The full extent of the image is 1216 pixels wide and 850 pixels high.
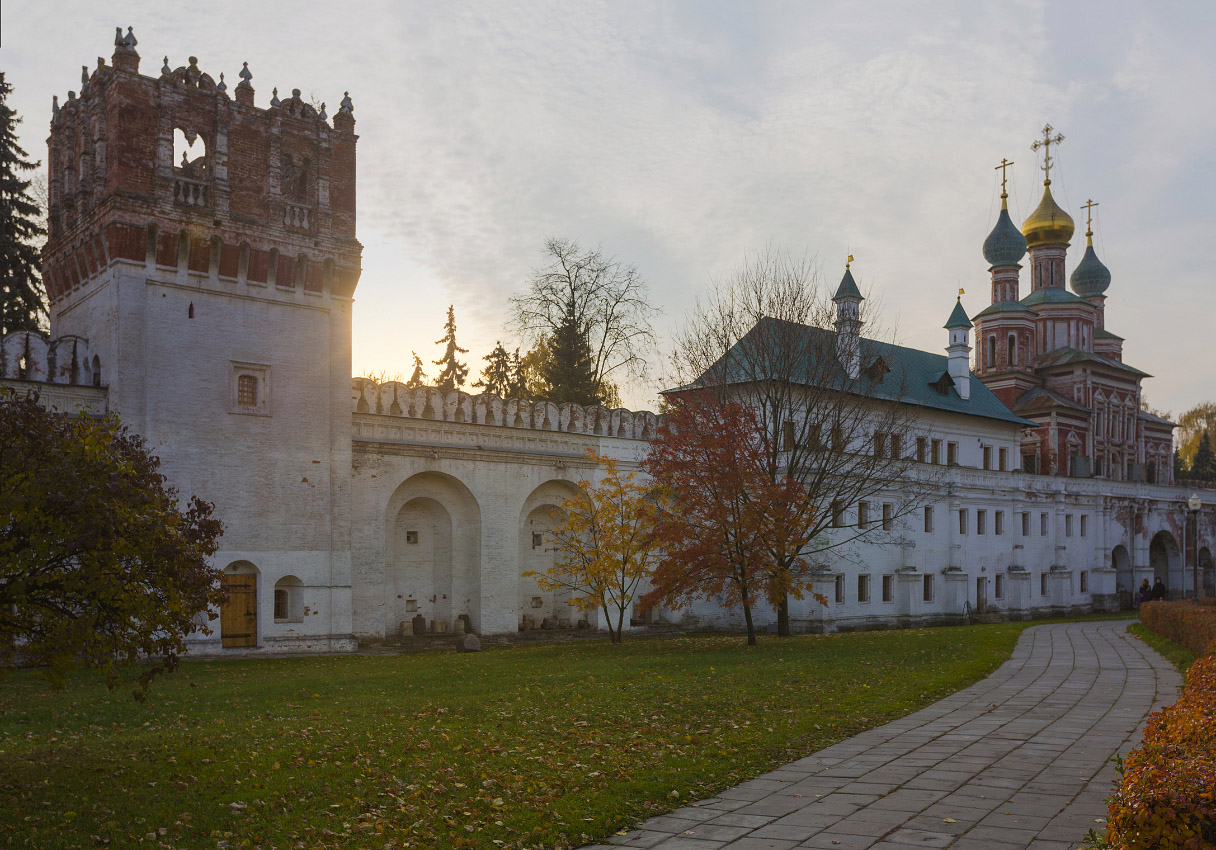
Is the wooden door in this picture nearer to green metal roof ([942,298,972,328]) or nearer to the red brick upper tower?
the red brick upper tower

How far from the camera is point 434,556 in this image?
2938 cm

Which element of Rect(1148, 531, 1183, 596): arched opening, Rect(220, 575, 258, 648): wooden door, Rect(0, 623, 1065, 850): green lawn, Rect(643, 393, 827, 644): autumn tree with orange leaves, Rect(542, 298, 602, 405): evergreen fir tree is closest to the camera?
Rect(0, 623, 1065, 850): green lawn

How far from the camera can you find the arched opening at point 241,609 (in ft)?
78.8

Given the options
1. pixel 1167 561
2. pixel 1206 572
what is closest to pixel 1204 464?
pixel 1206 572

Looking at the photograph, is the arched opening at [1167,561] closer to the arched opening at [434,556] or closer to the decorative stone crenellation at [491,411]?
the decorative stone crenellation at [491,411]

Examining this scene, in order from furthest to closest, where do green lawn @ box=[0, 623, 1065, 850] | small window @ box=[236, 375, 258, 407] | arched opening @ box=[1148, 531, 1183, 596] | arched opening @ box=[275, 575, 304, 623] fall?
1. arched opening @ box=[1148, 531, 1183, 596]
2. arched opening @ box=[275, 575, 304, 623]
3. small window @ box=[236, 375, 258, 407]
4. green lawn @ box=[0, 623, 1065, 850]

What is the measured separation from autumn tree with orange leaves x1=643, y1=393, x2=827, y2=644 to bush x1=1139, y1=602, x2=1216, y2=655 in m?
8.24

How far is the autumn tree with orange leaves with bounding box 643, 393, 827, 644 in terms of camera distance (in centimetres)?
2342

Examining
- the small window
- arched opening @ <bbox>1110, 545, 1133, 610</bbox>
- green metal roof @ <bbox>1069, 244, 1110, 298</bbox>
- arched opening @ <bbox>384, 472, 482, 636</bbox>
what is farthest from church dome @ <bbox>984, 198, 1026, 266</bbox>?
the small window

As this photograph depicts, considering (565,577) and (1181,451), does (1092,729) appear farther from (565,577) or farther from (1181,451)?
(1181,451)

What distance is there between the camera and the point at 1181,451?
8538 centimetres

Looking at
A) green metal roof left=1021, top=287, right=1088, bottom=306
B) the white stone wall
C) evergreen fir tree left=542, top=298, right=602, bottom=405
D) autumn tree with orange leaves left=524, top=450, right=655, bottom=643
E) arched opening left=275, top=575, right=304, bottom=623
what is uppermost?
green metal roof left=1021, top=287, right=1088, bottom=306

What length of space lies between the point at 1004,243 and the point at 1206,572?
80.3 feet

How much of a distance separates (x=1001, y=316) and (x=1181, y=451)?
4143cm
